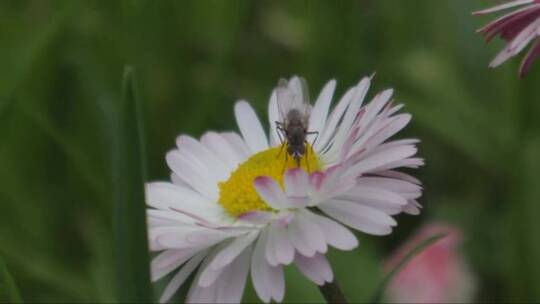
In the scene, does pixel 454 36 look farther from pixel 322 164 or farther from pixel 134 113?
pixel 134 113

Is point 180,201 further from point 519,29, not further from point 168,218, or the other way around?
point 519,29

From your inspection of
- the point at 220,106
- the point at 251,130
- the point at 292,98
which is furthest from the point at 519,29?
the point at 220,106

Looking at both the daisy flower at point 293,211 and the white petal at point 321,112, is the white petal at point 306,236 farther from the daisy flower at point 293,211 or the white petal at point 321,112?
the white petal at point 321,112

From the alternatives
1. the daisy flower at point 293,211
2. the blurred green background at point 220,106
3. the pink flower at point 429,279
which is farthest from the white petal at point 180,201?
the blurred green background at point 220,106

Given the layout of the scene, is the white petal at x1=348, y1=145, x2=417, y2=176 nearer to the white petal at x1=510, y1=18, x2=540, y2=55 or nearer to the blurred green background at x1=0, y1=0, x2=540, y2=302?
the white petal at x1=510, y1=18, x2=540, y2=55

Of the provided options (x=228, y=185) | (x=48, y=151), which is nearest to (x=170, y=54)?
(x=48, y=151)

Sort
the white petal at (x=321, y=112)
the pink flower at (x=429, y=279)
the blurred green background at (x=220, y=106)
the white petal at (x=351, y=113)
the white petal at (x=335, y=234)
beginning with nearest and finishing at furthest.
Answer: the white petal at (x=335, y=234), the white petal at (x=351, y=113), the white petal at (x=321, y=112), the pink flower at (x=429, y=279), the blurred green background at (x=220, y=106)
